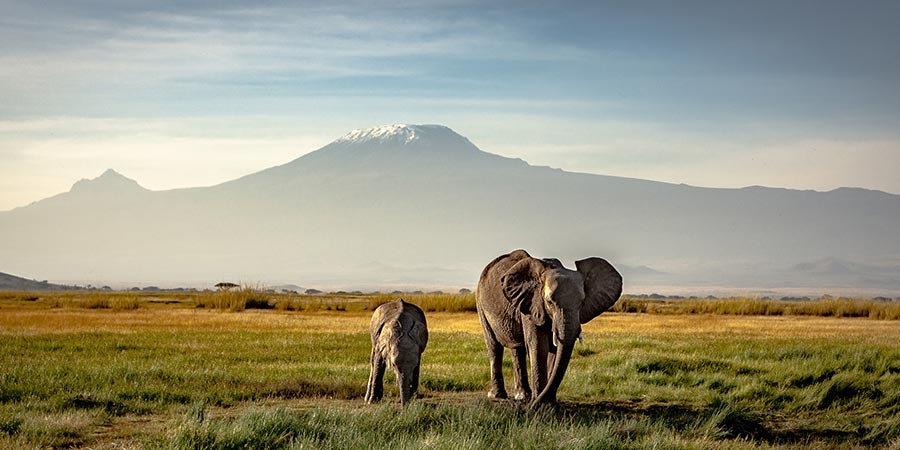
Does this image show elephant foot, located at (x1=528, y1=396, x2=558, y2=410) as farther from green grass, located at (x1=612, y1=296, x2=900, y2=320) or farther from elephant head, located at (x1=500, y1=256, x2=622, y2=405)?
green grass, located at (x1=612, y1=296, x2=900, y2=320)

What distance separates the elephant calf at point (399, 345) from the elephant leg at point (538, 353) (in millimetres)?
1659

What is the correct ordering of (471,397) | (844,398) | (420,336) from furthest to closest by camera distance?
1. (844,398)
2. (471,397)
3. (420,336)

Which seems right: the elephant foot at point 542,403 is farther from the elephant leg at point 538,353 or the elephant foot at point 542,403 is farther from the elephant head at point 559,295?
the elephant leg at point 538,353

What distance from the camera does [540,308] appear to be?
50.1ft

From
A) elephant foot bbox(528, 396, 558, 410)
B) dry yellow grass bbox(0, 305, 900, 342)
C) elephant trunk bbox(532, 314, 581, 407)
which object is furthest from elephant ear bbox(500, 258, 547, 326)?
dry yellow grass bbox(0, 305, 900, 342)

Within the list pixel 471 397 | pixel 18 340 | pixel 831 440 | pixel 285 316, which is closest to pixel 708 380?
pixel 831 440

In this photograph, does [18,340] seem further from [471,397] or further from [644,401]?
[644,401]

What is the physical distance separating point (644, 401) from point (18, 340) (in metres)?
18.6

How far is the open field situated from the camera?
43.2 ft

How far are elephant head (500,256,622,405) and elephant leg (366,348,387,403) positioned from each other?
2313 mm

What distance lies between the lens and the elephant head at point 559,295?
14617 millimetres

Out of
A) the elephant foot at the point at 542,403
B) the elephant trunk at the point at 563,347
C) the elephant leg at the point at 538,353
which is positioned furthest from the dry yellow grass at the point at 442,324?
the elephant trunk at the point at 563,347

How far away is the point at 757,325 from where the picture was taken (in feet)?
131

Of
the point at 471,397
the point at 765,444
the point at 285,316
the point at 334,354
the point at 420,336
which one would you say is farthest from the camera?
the point at 285,316
